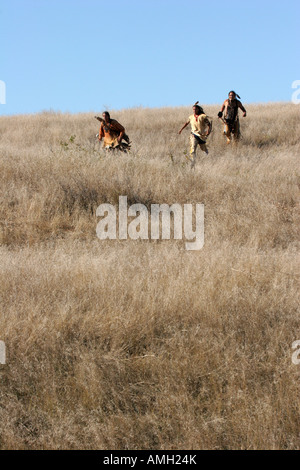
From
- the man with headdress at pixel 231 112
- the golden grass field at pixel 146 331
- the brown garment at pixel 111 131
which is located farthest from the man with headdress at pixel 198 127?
the golden grass field at pixel 146 331

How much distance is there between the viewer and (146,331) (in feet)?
13.6

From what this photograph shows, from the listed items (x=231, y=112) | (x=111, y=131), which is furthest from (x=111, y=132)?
(x=231, y=112)

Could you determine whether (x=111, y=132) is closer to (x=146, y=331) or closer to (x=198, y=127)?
(x=198, y=127)

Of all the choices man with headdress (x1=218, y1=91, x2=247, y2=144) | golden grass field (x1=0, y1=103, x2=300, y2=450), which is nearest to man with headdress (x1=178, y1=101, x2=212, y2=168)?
man with headdress (x1=218, y1=91, x2=247, y2=144)

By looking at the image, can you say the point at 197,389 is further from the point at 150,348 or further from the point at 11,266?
the point at 11,266

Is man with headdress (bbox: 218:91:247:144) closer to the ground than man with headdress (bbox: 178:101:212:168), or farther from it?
farther from it

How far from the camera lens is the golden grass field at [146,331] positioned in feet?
10.7

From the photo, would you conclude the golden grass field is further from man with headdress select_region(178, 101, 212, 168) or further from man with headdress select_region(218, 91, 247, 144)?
man with headdress select_region(218, 91, 247, 144)

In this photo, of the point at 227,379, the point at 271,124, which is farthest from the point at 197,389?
the point at 271,124

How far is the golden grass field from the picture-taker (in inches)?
129

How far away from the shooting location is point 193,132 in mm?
12586

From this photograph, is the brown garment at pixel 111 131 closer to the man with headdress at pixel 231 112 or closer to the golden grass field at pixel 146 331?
the man with headdress at pixel 231 112

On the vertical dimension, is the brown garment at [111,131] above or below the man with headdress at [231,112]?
below
